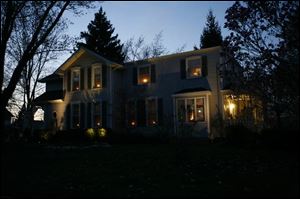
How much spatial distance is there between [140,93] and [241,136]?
933 cm

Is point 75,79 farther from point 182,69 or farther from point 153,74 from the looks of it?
point 182,69

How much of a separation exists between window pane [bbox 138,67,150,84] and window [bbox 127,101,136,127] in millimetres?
1799

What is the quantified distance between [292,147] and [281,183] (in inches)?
243

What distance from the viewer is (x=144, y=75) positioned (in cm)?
2392

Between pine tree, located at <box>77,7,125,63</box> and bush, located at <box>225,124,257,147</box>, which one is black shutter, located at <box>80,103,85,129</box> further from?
pine tree, located at <box>77,7,125,63</box>

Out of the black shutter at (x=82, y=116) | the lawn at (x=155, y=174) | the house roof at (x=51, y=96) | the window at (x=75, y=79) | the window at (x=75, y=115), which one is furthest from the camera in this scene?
the house roof at (x=51, y=96)

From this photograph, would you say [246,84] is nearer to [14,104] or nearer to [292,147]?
[292,147]

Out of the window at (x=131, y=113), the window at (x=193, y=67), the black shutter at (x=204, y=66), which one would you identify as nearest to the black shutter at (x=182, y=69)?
the window at (x=193, y=67)

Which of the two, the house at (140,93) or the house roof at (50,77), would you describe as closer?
the house at (140,93)

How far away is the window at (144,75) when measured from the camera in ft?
77.9

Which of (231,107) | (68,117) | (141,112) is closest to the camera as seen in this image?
(231,107)

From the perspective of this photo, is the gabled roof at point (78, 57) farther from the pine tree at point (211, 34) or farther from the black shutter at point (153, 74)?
the pine tree at point (211, 34)

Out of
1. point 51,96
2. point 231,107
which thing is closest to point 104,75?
point 51,96

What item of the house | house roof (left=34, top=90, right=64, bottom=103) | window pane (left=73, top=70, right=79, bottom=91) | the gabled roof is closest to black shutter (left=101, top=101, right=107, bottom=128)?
the house
